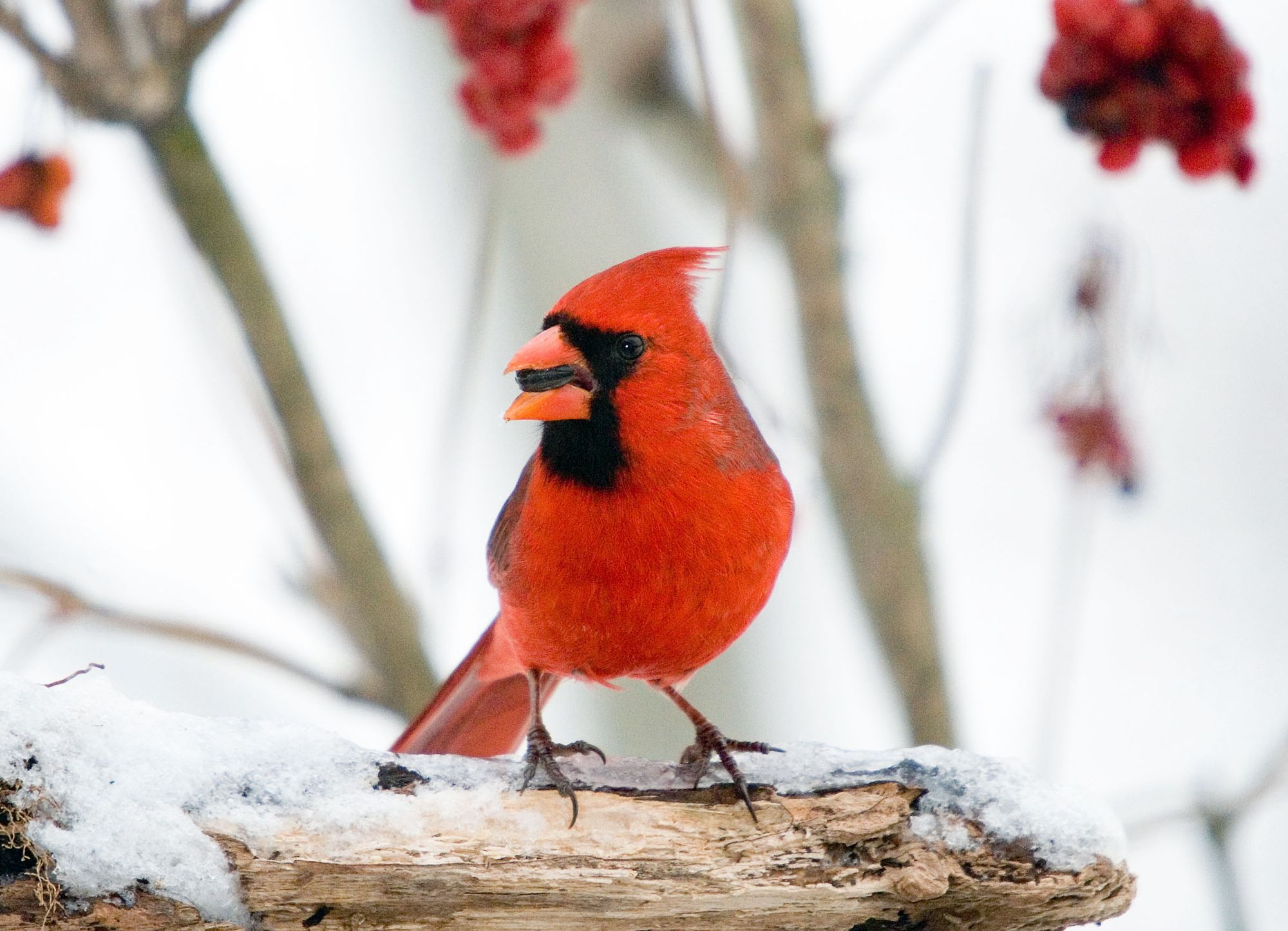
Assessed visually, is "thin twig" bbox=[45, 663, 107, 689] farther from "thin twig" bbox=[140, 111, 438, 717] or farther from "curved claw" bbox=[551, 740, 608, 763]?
"thin twig" bbox=[140, 111, 438, 717]

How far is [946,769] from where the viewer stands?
1499 mm

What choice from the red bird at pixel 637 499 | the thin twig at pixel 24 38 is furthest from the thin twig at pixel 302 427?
the red bird at pixel 637 499

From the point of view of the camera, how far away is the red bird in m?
1.62

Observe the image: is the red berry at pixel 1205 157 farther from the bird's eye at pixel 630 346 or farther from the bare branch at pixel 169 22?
the bare branch at pixel 169 22

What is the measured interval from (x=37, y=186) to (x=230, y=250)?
1.33 feet

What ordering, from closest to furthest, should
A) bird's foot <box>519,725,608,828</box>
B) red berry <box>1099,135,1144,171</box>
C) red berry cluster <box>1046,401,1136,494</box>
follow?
bird's foot <box>519,725,608,828</box>, red berry <box>1099,135,1144,171</box>, red berry cluster <box>1046,401,1136,494</box>

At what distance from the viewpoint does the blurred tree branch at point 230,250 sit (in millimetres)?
1753

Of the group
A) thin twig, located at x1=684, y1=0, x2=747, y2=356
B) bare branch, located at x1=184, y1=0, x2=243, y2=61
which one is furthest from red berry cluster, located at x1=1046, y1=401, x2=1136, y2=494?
bare branch, located at x1=184, y1=0, x2=243, y2=61

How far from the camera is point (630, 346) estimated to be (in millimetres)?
1649

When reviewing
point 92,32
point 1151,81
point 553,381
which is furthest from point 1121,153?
point 92,32

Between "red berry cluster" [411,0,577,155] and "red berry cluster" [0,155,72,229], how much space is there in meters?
0.62

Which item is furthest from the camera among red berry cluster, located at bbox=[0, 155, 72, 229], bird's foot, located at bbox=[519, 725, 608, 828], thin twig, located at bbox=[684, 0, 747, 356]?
red berry cluster, located at bbox=[0, 155, 72, 229]

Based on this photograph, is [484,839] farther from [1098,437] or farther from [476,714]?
[1098,437]

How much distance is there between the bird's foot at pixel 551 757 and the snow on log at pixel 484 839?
0.01 m
